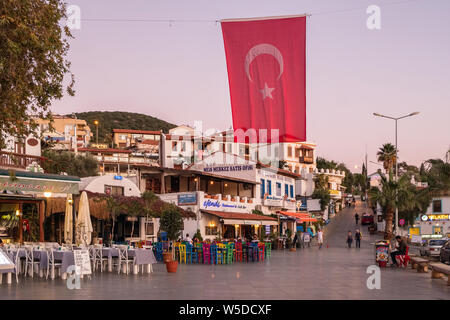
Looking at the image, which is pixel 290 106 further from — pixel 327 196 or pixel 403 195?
pixel 327 196

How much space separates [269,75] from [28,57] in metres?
6.07

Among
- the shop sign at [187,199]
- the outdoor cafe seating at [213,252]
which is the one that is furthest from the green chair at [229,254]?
the shop sign at [187,199]

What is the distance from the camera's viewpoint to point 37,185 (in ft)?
66.8

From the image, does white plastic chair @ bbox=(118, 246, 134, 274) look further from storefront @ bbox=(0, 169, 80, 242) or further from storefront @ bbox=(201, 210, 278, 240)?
storefront @ bbox=(201, 210, 278, 240)

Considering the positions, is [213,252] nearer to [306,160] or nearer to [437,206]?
[437,206]

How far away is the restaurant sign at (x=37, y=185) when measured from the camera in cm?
1995

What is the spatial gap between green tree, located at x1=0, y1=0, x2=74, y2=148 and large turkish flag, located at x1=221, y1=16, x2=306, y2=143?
4.52 meters

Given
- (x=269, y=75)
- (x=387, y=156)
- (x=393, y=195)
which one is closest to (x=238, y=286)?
(x=269, y=75)

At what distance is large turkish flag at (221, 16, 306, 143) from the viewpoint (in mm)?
12930

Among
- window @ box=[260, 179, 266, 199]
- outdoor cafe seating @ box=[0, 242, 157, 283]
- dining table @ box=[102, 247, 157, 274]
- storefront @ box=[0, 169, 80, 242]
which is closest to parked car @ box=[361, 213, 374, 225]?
window @ box=[260, 179, 266, 199]

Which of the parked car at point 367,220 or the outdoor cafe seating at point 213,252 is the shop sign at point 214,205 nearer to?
the outdoor cafe seating at point 213,252

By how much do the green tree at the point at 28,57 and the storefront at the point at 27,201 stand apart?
547 centimetres

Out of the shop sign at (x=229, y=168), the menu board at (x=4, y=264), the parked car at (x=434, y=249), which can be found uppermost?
the shop sign at (x=229, y=168)
